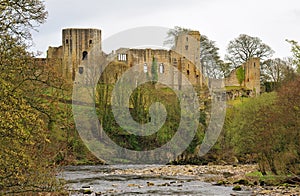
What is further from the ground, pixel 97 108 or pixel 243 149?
pixel 97 108

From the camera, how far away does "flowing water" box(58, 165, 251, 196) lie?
1021 inches

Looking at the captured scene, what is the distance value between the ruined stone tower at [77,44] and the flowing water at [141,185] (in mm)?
41528

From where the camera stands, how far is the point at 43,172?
51.0ft

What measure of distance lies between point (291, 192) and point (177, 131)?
3073 cm

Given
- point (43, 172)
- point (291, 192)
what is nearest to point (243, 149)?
point (291, 192)

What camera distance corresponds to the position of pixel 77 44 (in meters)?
76.4

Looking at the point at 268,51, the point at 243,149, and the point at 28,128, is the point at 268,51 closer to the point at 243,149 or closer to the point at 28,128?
the point at 243,149

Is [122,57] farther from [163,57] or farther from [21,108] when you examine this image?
[21,108]

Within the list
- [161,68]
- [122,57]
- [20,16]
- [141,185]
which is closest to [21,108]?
[20,16]

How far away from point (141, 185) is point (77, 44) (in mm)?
49575

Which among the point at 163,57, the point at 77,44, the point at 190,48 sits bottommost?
the point at 163,57

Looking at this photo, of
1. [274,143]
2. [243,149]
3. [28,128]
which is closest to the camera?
[28,128]

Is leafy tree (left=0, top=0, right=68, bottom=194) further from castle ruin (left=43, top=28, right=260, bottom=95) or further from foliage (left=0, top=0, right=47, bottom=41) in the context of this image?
castle ruin (left=43, top=28, right=260, bottom=95)

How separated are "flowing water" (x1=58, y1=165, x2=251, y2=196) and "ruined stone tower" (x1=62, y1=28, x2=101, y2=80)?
136ft
